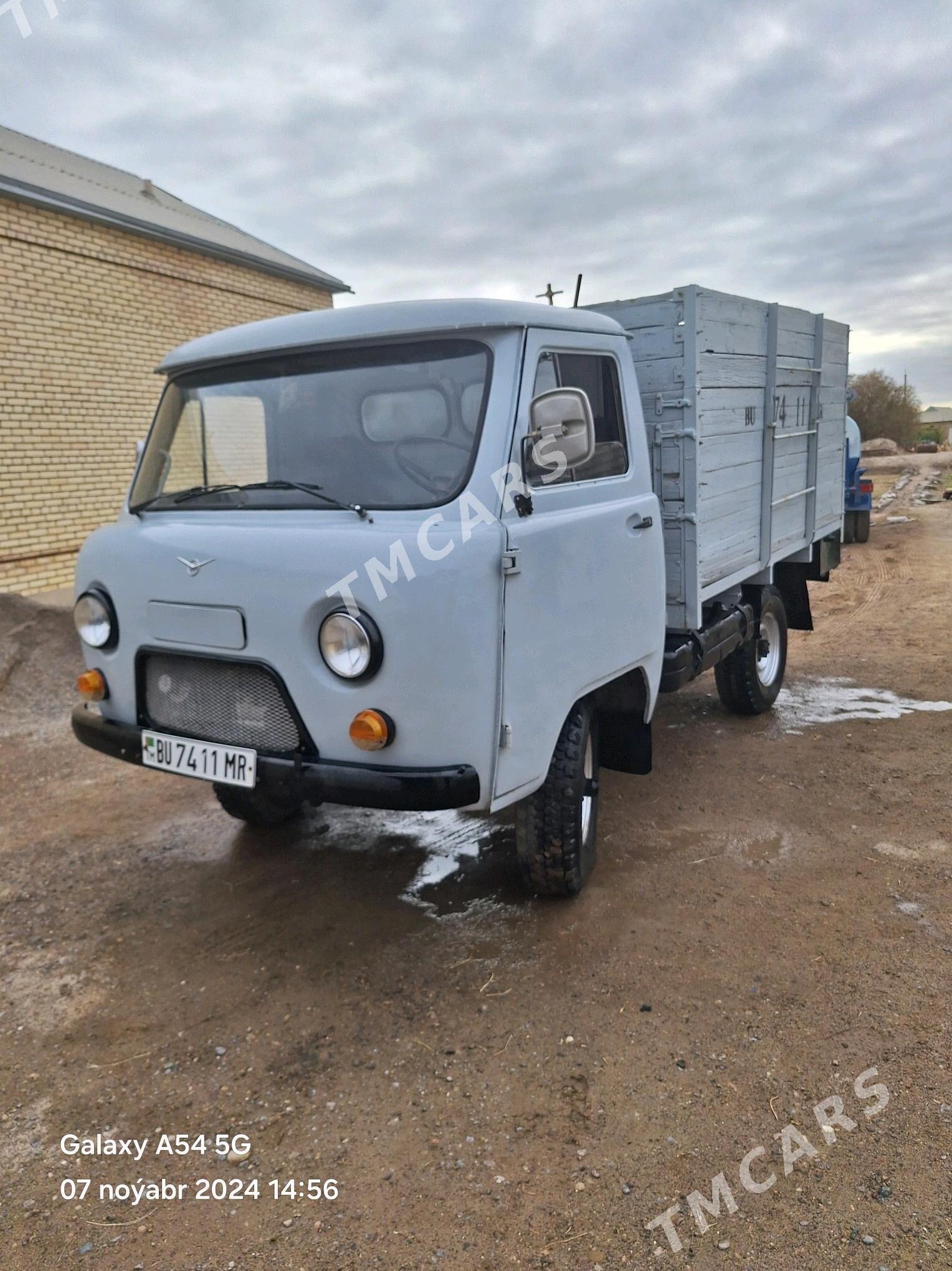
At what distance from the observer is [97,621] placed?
3.31m

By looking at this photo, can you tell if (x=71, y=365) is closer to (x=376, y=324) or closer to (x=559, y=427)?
(x=376, y=324)

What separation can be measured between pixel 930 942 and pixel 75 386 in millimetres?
9205

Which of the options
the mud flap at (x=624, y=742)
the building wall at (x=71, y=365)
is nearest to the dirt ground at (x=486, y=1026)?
the mud flap at (x=624, y=742)

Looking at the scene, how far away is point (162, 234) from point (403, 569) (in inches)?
361

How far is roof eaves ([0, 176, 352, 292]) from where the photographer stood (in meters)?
8.50

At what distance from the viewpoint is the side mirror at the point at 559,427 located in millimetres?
3016

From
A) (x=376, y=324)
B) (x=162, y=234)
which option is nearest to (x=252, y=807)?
(x=376, y=324)

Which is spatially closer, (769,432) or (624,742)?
(624,742)

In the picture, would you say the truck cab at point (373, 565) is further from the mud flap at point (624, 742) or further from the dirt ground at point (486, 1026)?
the dirt ground at point (486, 1026)

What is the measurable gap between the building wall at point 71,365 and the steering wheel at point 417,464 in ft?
21.7

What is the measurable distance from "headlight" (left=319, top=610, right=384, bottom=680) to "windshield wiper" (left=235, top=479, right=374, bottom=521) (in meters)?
0.39

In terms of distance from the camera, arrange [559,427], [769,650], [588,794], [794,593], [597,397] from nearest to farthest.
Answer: [559,427] → [597,397] → [588,794] → [769,650] → [794,593]

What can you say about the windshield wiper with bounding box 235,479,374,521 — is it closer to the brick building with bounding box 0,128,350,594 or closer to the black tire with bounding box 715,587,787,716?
the black tire with bounding box 715,587,787,716

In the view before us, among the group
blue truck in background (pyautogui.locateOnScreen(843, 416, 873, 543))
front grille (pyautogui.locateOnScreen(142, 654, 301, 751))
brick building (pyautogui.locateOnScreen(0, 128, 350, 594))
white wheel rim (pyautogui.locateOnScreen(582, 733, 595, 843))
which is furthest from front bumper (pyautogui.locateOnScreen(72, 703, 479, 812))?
blue truck in background (pyautogui.locateOnScreen(843, 416, 873, 543))
